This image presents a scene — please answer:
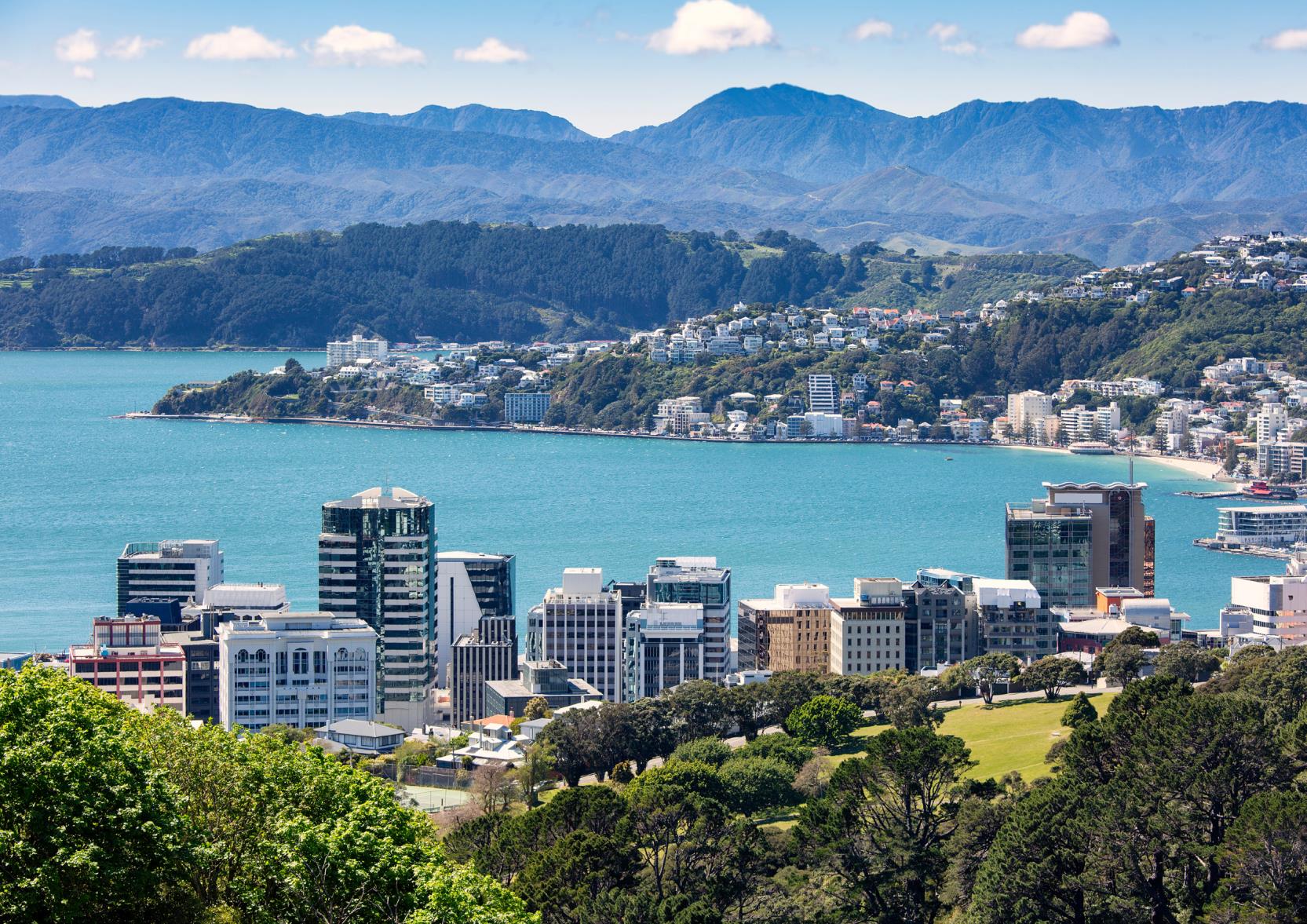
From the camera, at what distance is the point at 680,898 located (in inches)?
549

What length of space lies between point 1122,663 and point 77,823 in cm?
1704

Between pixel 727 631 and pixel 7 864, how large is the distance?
2080 centimetres

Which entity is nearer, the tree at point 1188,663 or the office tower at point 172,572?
the tree at point 1188,663

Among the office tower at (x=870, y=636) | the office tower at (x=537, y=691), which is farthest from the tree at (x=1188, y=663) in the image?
the office tower at (x=537, y=691)

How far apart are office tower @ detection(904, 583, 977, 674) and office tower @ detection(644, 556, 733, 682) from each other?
2584 millimetres

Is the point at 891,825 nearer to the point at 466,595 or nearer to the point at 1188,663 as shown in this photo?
the point at 1188,663

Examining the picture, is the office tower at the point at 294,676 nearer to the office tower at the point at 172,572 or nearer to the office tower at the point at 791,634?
the office tower at the point at 172,572

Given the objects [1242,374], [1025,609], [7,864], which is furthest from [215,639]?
[1242,374]

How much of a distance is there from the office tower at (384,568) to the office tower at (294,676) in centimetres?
216

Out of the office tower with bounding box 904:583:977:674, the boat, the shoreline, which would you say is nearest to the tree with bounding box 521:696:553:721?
the office tower with bounding box 904:583:977:674

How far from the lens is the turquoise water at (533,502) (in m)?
39.7

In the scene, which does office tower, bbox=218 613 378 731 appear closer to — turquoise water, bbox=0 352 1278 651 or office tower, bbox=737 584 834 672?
office tower, bbox=737 584 834 672

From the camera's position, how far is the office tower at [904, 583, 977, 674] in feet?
95.4

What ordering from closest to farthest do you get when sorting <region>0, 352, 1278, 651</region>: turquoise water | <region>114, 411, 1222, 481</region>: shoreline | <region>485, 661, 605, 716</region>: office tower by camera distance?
<region>485, 661, 605, 716</region>: office tower → <region>0, 352, 1278, 651</region>: turquoise water → <region>114, 411, 1222, 481</region>: shoreline
